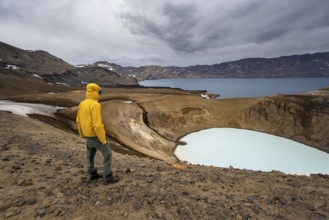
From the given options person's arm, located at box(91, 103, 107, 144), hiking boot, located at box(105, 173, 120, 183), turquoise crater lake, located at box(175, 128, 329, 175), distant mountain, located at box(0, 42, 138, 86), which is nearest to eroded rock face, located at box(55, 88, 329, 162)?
turquoise crater lake, located at box(175, 128, 329, 175)

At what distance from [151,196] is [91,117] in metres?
2.85

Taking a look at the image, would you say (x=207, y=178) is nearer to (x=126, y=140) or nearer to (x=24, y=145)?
(x=24, y=145)

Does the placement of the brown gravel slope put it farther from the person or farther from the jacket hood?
the jacket hood

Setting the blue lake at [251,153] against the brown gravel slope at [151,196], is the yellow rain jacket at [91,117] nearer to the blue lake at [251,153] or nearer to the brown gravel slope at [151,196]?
the brown gravel slope at [151,196]

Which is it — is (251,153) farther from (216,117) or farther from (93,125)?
(93,125)

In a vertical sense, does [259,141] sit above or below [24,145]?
below

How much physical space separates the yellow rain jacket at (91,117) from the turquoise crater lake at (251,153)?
78.5ft

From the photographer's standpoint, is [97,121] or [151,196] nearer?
[151,196]

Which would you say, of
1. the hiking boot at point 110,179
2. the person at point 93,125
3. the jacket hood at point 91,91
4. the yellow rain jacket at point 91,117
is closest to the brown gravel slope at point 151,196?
the hiking boot at point 110,179

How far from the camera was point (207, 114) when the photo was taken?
168 ft

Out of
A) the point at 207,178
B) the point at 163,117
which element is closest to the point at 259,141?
the point at 163,117

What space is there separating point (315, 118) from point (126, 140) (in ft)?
130

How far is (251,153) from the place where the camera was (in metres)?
32.5

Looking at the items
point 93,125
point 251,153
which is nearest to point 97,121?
point 93,125
